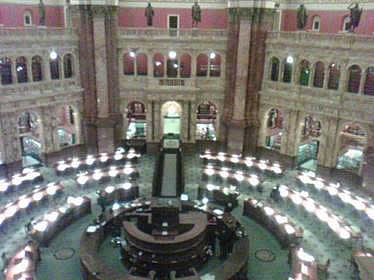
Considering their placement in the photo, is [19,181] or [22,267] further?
[19,181]

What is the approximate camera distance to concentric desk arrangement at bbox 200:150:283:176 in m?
25.1

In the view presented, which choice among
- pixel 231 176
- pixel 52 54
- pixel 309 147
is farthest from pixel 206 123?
pixel 52 54

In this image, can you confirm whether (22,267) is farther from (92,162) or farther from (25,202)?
(92,162)

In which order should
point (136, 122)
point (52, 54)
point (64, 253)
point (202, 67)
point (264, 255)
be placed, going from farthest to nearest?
1. point (136, 122)
2. point (202, 67)
3. point (52, 54)
4. point (264, 255)
5. point (64, 253)

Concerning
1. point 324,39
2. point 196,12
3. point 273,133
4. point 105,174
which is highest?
point 196,12

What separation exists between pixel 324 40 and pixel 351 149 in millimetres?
9475

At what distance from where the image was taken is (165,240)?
1533cm

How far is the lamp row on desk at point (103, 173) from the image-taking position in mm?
22312

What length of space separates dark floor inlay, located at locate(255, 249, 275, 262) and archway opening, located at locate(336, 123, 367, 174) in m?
11.5

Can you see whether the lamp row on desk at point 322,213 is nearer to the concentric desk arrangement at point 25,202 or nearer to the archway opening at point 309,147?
the archway opening at point 309,147

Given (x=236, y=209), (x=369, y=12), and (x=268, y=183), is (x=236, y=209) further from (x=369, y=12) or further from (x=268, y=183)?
(x=369, y=12)

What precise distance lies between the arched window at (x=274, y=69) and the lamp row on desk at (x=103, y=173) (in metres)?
13.4

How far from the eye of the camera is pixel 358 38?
2273 cm

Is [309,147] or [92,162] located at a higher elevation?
[309,147]
